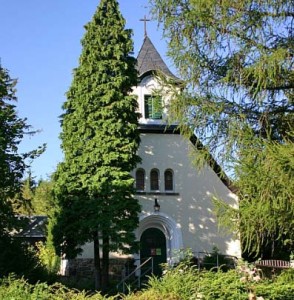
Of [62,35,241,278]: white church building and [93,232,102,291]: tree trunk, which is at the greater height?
[62,35,241,278]: white church building

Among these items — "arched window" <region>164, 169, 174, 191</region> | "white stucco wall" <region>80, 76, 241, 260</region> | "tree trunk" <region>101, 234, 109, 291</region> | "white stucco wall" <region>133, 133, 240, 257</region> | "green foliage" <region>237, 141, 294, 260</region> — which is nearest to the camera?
"green foliage" <region>237, 141, 294, 260</region>

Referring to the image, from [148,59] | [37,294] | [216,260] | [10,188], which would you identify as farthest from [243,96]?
[148,59]

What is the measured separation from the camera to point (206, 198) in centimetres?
2039

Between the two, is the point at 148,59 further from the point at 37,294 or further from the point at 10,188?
the point at 37,294

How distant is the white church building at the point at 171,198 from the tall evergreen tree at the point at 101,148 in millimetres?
2849

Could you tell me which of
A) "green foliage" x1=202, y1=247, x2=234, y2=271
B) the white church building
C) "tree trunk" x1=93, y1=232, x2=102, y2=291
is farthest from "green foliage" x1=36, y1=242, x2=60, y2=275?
"green foliage" x1=202, y1=247, x2=234, y2=271

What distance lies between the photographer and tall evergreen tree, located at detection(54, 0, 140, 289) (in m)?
15.9

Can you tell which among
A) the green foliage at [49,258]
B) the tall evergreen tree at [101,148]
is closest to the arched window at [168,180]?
the tall evergreen tree at [101,148]

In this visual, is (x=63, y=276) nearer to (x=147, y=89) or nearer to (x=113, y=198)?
(x=113, y=198)

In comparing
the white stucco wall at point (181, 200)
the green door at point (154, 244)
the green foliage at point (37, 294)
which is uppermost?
the white stucco wall at point (181, 200)

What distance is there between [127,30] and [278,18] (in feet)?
31.7

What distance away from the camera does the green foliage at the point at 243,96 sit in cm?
837

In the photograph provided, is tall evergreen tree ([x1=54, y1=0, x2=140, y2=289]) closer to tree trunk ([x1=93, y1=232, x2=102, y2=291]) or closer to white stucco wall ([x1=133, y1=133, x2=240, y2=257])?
tree trunk ([x1=93, y1=232, x2=102, y2=291])

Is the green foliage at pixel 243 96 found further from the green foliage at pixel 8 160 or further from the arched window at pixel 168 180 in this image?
the arched window at pixel 168 180
